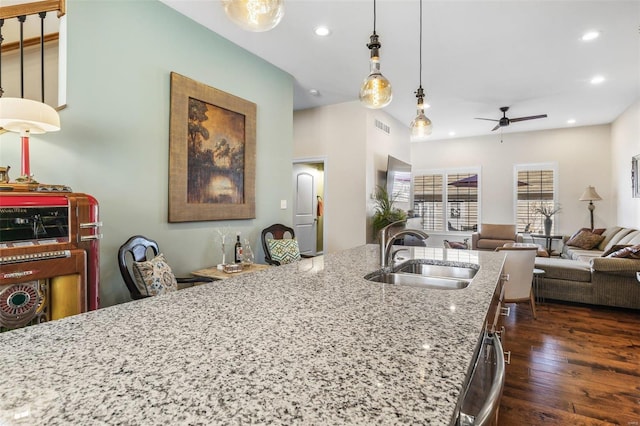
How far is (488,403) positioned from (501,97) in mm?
5523

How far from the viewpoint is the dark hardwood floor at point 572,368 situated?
6.57 ft

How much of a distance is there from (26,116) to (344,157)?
13.5 feet

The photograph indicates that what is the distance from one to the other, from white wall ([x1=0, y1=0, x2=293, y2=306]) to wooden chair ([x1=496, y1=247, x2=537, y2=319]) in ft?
8.96

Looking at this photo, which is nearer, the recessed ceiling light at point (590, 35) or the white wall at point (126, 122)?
the white wall at point (126, 122)

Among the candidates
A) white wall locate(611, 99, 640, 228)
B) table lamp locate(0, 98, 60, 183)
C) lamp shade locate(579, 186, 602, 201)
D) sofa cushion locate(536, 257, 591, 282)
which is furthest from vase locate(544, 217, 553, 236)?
table lamp locate(0, 98, 60, 183)

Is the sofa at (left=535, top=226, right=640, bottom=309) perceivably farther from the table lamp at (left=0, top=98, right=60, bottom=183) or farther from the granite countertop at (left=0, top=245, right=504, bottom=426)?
the table lamp at (left=0, top=98, right=60, bottom=183)

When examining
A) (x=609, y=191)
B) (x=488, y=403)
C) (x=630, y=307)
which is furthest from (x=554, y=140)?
(x=488, y=403)

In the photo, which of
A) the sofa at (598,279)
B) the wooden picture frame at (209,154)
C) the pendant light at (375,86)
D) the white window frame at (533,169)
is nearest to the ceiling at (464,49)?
the wooden picture frame at (209,154)

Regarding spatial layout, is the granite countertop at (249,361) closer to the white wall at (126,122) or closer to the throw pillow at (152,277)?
the throw pillow at (152,277)

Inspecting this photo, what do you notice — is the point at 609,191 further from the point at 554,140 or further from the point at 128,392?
the point at 128,392

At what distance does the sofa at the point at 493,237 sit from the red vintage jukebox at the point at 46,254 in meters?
6.55

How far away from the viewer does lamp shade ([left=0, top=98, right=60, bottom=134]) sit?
160cm

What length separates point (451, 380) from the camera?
61cm

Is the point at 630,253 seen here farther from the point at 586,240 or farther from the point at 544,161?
the point at 544,161
